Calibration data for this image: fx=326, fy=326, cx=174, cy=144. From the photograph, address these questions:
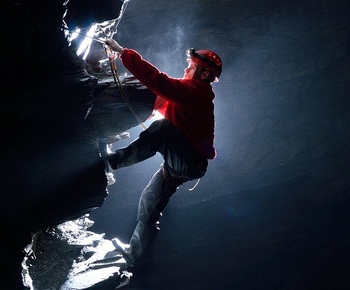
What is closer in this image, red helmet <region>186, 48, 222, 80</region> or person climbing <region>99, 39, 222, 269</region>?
person climbing <region>99, 39, 222, 269</region>

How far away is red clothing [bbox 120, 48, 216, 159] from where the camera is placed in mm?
3941

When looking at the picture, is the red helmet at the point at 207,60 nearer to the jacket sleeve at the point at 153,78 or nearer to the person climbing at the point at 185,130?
the person climbing at the point at 185,130

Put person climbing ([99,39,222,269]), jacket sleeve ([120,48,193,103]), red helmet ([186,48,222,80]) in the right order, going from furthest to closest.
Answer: red helmet ([186,48,222,80]) < person climbing ([99,39,222,269]) < jacket sleeve ([120,48,193,103])

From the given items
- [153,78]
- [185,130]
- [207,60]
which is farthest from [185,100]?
[207,60]

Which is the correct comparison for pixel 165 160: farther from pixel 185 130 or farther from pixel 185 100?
pixel 185 100

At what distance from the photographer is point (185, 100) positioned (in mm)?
4367

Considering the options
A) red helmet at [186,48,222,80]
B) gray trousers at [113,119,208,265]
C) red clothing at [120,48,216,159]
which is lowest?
gray trousers at [113,119,208,265]

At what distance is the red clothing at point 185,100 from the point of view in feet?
12.9

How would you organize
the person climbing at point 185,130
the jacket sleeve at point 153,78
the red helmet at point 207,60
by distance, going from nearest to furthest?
the jacket sleeve at point 153,78
the person climbing at point 185,130
the red helmet at point 207,60

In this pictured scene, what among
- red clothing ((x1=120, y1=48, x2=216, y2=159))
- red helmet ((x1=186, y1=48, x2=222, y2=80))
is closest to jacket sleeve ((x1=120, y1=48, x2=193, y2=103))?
red clothing ((x1=120, y1=48, x2=216, y2=159))

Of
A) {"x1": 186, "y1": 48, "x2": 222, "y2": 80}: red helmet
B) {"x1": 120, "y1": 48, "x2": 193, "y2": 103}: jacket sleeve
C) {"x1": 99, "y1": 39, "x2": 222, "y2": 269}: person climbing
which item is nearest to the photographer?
{"x1": 120, "y1": 48, "x2": 193, "y2": 103}: jacket sleeve

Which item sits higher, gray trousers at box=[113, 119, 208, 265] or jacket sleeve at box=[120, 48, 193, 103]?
jacket sleeve at box=[120, 48, 193, 103]

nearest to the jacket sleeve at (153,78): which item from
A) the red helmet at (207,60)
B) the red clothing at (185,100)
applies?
the red clothing at (185,100)

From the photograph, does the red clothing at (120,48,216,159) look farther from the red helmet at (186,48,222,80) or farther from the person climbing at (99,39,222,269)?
the red helmet at (186,48,222,80)
